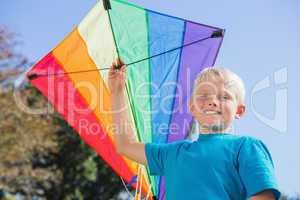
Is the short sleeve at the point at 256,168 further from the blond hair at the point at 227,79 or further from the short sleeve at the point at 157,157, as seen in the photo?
the short sleeve at the point at 157,157

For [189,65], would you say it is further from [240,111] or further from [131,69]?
[240,111]

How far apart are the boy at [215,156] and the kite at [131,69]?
1526 mm

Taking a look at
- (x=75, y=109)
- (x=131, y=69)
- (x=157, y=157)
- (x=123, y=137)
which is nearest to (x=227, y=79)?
(x=157, y=157)

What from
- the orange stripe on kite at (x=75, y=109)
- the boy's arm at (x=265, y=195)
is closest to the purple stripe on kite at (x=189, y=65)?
the orange stripe on kite at (x=75, y=109)

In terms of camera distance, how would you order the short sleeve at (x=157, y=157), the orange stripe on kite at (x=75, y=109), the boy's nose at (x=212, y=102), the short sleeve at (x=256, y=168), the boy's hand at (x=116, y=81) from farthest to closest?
1. the orange stripe on kite at (x=75, y=109)
2. the boy's hand at (x=116, y=81)
3. the short sleeve at (x=157, y=157)
4. the boy's nose at (x=212, y=102)
5. the short sleeve at (x=256, y=168)

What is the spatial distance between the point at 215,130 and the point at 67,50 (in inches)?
78.1

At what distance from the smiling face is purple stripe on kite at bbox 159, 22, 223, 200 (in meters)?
1.69

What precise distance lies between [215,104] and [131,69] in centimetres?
182

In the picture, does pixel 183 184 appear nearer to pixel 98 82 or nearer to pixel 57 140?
pixel 98 82

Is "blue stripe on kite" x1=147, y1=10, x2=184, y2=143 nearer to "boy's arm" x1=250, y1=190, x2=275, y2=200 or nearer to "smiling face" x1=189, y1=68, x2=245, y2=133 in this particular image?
"smiling face" x1=189, y1=68, x2=245, y2=133

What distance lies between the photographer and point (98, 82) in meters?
3.53

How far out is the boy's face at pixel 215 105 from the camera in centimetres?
170

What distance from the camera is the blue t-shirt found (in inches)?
58.6

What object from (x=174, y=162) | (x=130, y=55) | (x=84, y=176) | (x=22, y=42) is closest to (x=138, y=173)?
(x=130, y=55)
